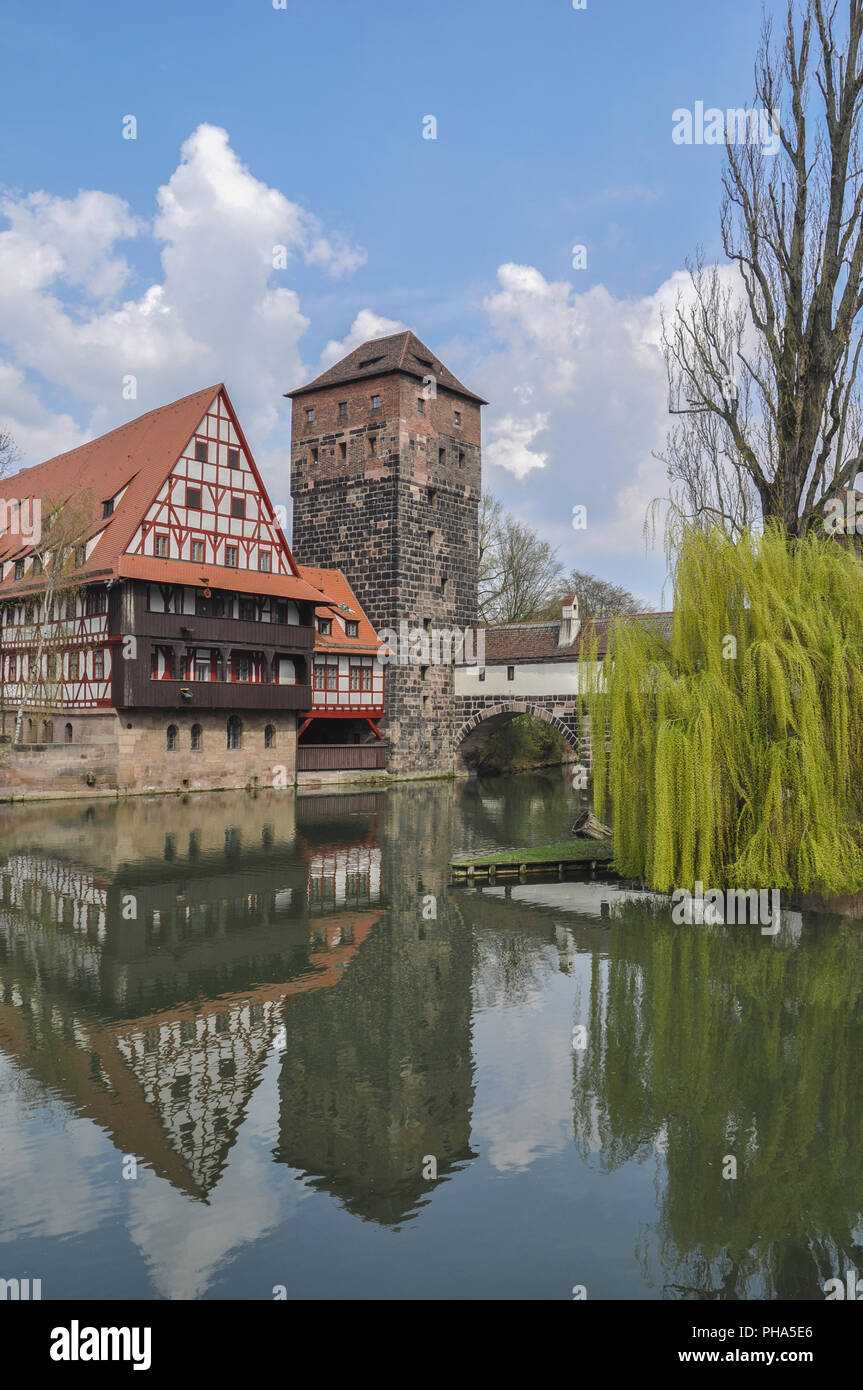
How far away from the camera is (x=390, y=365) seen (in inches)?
1594

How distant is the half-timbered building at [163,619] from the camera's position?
3097 centimetres

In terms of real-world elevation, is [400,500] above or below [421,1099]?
above

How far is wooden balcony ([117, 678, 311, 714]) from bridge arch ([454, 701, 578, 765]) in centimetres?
866

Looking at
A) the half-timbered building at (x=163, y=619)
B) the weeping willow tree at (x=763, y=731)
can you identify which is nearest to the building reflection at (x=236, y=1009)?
the weeping willow tree at (x=763, y=731)

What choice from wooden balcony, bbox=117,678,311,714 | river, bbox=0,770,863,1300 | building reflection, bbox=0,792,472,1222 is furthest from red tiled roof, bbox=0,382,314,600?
river, bbox=0,770,863,1300

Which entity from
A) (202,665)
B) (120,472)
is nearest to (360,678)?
(202,665)

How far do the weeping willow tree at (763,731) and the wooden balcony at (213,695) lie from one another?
19.3 m

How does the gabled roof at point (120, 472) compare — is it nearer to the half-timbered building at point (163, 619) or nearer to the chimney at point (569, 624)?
the half-timbered building at point (163, 619)

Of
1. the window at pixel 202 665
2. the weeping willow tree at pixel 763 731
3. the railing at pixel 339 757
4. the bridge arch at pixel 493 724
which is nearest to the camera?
the weeping willow tree at pixel 763 731

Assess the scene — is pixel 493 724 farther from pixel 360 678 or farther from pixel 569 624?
pixel 569 624

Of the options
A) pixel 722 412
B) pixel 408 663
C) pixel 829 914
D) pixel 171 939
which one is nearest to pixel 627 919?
pixel 829 914

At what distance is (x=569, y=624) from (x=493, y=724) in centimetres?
682

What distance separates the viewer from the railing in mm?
37312
